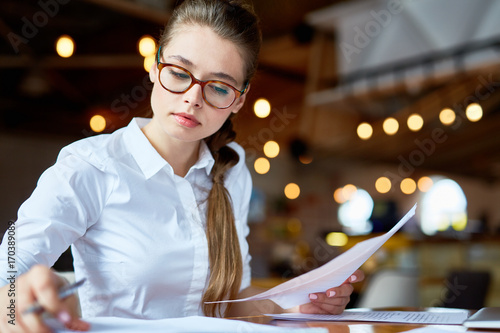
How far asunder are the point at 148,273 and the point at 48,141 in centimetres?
781

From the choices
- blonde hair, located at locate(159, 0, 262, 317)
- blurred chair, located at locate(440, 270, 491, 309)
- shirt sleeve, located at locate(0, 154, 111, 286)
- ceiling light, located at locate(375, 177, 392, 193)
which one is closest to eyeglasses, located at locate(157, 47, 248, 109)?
blonde hair, located at locate(159, 0, 262, 317)

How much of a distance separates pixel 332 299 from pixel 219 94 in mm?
539

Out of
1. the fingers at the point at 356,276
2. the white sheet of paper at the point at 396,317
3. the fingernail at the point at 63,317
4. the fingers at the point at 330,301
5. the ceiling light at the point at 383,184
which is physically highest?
the ceiling light at the point at 383,184

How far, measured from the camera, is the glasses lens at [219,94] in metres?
1.19

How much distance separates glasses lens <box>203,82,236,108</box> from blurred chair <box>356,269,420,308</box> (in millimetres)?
2446

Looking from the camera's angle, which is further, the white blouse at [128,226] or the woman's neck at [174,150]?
the woman's neck at [174,150]

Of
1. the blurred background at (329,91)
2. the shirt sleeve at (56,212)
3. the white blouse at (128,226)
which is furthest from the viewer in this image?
the blurred background at (329,91)

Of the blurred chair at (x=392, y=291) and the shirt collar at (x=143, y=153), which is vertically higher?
the blurred chair at (x=392, y=291)

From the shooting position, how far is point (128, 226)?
1.16m

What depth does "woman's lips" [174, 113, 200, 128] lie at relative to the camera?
1175mm

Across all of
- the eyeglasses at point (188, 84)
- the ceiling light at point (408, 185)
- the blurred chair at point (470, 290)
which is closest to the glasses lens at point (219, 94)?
the eyeglasses at point (188, 84)

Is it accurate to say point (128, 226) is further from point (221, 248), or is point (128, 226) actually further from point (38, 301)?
point (38, 301)

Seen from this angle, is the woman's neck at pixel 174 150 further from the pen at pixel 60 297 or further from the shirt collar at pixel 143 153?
the pen at pixel 60 297

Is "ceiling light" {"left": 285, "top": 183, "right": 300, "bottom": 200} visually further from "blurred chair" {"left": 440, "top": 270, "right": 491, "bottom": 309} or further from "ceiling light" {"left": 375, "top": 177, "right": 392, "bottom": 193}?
"blurred chair" {"left": 440, "top": 270, "right": 491, "bottom": 309}
